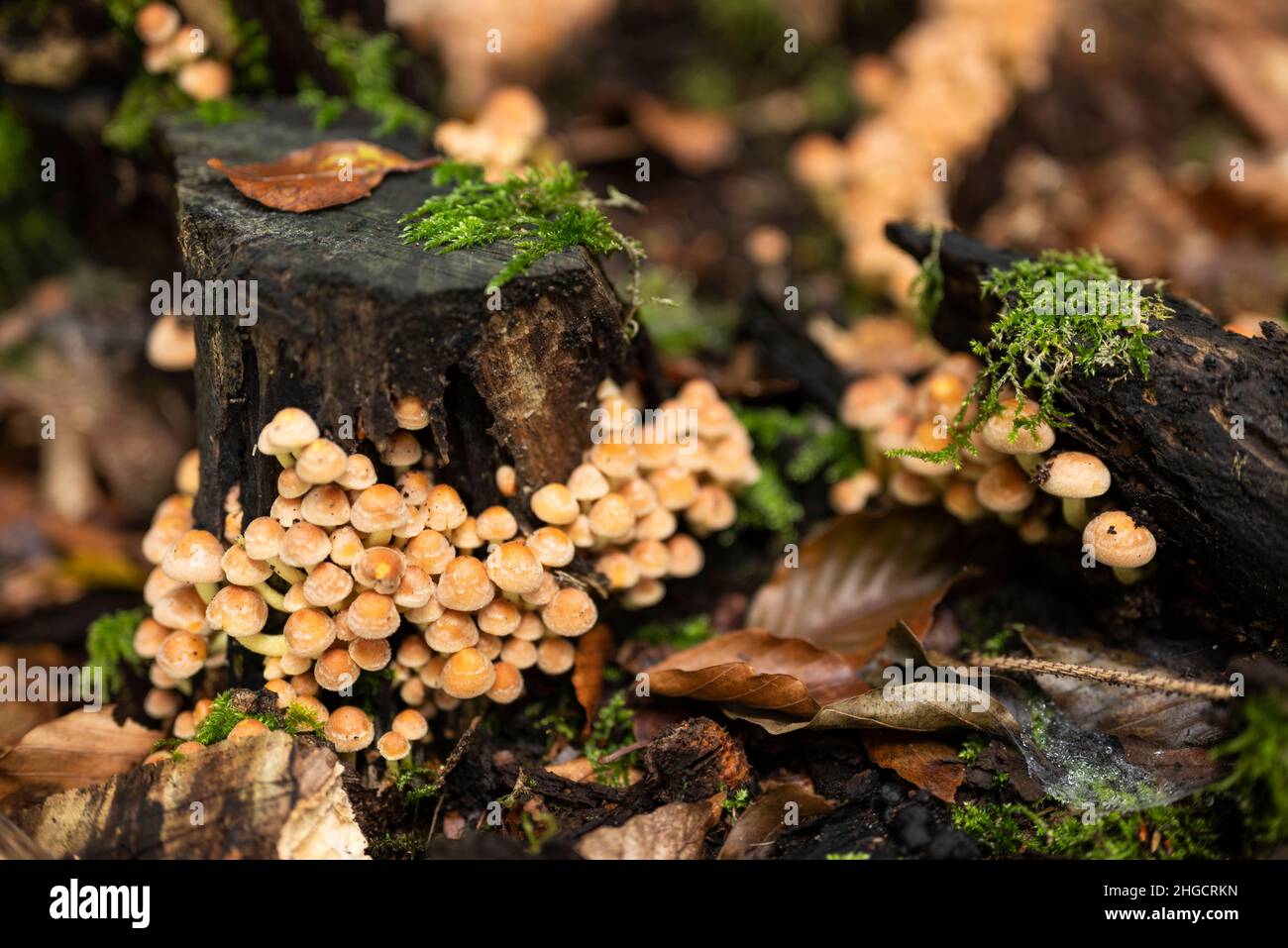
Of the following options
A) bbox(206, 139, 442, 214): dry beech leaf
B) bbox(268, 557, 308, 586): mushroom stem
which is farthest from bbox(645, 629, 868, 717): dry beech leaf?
bbox(206, 139, 442, 214): dry beech leaf

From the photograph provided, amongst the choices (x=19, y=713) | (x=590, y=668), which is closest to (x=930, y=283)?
(x=590, y=668)

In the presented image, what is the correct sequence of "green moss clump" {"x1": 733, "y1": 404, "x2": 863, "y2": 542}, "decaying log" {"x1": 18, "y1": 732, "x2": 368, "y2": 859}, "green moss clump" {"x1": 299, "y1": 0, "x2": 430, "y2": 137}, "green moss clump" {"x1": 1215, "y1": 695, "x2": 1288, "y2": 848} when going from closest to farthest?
1. "green moss clump" {"x1": 1215, "y1": 695, "x2": 1288, "y2": 848}
2. "decaying log" {"x1": 18, "y1": 732, "x2": 368, "y2": 859}
3. "green moss clump" {"x1": 733, "y1": 404, "x2": 863, "y2": 542}
4. "green moss clump" {"x1": 299, "y1": 0, "x2": 430, "y2": 137}

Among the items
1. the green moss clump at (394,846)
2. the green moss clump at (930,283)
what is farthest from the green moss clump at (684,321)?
the green moss clump at (394,846)

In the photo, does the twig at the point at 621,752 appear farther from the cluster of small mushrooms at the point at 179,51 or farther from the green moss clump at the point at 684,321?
the cluster of small mushrooms at the point at 179,51

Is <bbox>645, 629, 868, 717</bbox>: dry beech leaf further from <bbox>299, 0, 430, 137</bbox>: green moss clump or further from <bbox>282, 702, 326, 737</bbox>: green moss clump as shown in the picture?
<bbox>299, 0, 430, 137</bbox>: green moss clump

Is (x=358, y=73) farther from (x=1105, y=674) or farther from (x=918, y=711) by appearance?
(x=1105, y=674)

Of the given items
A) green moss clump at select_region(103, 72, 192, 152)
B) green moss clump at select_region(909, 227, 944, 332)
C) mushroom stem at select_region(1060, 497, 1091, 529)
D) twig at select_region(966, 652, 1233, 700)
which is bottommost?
twig at select_region(966, 652, 1233, 700)

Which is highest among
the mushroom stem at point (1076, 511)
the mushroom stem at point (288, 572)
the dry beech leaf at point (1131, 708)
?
the mushroom stem at point (1076, 511)
